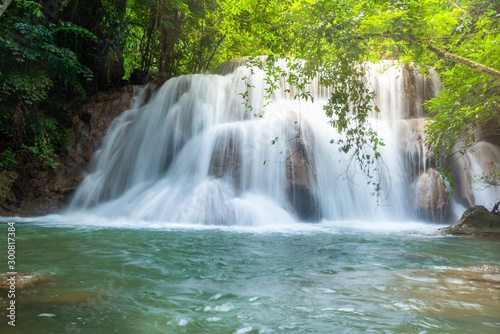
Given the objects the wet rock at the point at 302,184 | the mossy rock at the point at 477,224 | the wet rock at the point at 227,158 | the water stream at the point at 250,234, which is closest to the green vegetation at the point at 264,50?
the wet rock at the point at 302,184

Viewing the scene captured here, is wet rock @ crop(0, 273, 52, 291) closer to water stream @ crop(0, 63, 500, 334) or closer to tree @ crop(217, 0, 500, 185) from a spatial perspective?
water stream @ crop(0, 63, 500, 334)

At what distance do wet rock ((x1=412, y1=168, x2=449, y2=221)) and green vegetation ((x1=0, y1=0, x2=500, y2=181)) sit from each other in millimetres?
1050

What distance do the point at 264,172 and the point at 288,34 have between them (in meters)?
5.40

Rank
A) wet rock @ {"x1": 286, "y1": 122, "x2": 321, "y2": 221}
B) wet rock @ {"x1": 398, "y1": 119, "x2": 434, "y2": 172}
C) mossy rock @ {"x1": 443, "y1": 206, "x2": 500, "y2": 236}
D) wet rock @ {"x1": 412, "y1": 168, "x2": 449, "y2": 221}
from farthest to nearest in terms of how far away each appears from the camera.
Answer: wet rock @ {"x1": 398, "y1": 119, "x2": 434, "y2": 172}
wet rock @ {"x1": 412, "y1": 168, "x2": 449, "y2": 221}
wet rock @ {"x1": 286, "y1": 122, "x2": 321, "y2": 221}
mossy rock @ {"x1": 443, "y1": 206, "x2": 500, "y2": 236}

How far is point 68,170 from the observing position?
11445 millimetres

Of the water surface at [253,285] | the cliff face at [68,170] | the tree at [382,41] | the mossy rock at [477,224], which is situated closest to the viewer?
the water surface at [253,285]

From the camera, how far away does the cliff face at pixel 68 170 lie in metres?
10.2

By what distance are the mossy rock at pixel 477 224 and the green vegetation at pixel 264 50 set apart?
153 centimetres

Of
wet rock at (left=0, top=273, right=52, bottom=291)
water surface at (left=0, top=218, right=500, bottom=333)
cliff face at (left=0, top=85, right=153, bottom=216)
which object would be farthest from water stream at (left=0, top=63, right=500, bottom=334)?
cliff face at (left=0, top=85, right=153, bottom=216)

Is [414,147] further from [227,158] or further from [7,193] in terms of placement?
[7,193]

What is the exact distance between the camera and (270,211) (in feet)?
29.5

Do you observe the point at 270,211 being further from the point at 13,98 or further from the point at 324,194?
the point at 13,98

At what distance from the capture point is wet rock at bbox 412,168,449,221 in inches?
381

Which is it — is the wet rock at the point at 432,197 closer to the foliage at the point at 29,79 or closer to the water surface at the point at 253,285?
the water surface at the point at 253,285
